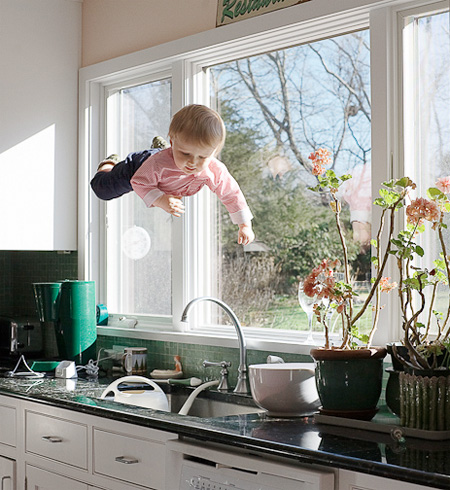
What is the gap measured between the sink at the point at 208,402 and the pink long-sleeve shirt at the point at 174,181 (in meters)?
0.64

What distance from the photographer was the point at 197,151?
261cm

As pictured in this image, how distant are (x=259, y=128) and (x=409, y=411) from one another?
150 centimetres

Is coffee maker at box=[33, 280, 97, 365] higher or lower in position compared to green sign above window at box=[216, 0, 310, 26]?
lower

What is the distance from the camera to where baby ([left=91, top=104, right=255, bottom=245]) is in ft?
8.50

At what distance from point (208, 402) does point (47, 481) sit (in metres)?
0.64

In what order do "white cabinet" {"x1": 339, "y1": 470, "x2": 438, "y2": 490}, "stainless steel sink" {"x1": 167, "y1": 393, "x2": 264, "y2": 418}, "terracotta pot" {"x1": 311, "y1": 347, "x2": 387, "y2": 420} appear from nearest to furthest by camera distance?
"white cabinet" {"x1": 339, "y1": 470, "x2": 438, "y2": 490} → "terracotta pot" {"x1": 311, "y1": 347, "x2": 387, "y2": 420} → "stainless steel sink" {"x1": 167, "y1": 393, "x2": 264, "y2": 418}

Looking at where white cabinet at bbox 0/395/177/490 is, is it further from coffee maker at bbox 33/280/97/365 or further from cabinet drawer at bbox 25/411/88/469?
coffee maker at bbox 33/280/97/365

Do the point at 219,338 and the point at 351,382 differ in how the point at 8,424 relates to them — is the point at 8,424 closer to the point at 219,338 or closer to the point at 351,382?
the point at 219,338

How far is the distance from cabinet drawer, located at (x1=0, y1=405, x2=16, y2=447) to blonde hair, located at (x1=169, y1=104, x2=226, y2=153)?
133cm

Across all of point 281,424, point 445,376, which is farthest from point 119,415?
point 445,376

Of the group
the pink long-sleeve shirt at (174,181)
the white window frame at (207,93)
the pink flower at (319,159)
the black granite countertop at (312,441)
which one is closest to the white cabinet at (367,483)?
the black granite countertop at (312,441)

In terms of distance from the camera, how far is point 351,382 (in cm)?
232

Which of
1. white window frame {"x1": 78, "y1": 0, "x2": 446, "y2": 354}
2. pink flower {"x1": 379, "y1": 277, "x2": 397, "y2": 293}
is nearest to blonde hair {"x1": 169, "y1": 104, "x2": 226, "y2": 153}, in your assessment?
white window frame {"x1": 78, "y1": 0, "x2": 446, "y2": 354}

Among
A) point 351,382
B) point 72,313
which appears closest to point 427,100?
point 351,382
